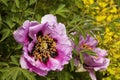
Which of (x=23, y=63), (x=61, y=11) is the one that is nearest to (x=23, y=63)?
(x=23, y=63)

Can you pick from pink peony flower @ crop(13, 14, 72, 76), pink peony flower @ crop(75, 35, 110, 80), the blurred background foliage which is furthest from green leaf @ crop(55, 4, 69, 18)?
pink peony flower @ crop(13, 14, 72, 76)

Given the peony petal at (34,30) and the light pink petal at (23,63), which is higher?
the peony petal at (34,30)

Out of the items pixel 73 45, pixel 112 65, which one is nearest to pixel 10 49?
pixel 73 45

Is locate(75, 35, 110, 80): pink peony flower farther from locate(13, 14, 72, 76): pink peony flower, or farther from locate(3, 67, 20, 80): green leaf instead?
locate(3, 67, 20, 80): green leaf

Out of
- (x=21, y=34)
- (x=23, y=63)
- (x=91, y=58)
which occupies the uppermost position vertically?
(x=21, y=34)

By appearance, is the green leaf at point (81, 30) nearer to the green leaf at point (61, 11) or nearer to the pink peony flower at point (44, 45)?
the pink peony flower at point (44, 45)

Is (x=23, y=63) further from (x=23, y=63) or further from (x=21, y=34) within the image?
(x=21, y=34)

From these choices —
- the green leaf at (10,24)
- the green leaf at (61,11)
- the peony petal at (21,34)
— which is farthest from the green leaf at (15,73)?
the green leaf at (61,11)
